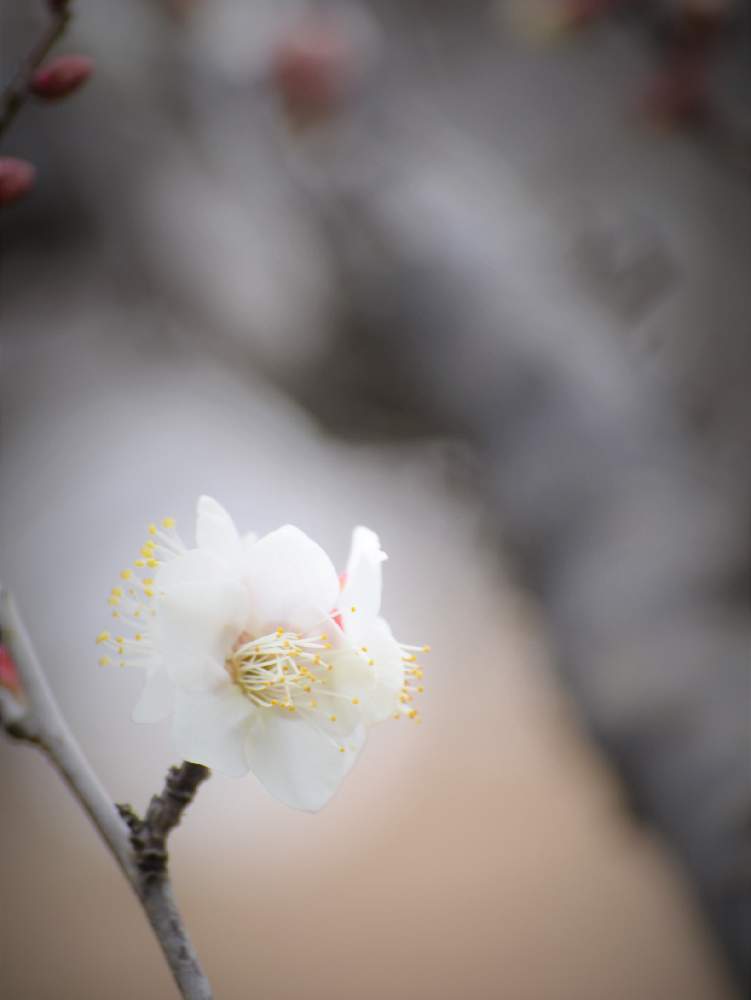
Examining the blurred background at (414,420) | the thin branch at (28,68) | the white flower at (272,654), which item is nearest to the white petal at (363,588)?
the white flower at (272,654)

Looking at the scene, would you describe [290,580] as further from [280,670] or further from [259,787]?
[259,787]

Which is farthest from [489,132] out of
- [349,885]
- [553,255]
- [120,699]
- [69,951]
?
[69,951]

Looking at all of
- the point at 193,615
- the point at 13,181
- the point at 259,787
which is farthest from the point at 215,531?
the point at 259,787

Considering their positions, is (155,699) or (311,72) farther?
(311,72)

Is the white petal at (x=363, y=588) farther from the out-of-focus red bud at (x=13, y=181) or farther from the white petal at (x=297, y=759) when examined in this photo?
the out-of-focus red bud at (x=13, y=181)

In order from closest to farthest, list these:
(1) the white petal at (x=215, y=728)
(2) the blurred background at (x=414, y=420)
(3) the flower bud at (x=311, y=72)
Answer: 1. (1) the white petal at (x=215, y=728)
2. (2) the blurred background at (x=414, y=420)
3. (3) the flower bud at (x=311, y=72)

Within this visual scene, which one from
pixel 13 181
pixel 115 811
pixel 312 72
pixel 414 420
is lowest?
pixel 115 811

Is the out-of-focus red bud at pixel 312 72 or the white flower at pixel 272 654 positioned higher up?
the out-of-focus red bud at pixel 312 72

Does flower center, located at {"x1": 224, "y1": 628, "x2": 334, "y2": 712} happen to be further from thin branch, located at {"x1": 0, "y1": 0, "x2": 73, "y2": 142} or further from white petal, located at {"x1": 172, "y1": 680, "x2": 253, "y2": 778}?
thin branch, located at {"x1": 0, "y1": 0, "x2": 73, "y2": 142}
